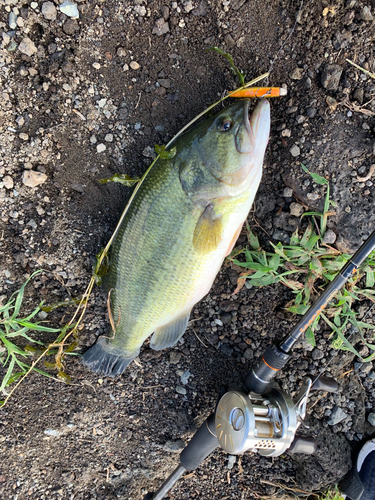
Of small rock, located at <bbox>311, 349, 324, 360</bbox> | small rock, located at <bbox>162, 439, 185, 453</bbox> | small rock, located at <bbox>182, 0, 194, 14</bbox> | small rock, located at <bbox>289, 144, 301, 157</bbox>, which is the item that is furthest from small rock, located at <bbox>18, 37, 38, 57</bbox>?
small rock, located at <bbox>162, 439, 185, 453</bbox>

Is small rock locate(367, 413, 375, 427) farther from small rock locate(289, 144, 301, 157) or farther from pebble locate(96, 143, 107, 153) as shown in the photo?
pebble locate(96, 143, 107, 153)

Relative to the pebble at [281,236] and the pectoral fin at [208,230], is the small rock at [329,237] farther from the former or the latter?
the pectoral fin at [208,230]

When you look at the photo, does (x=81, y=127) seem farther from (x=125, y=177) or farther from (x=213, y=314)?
(x=213, y=314)

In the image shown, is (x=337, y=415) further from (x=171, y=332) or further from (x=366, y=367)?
(x=171, y=332)

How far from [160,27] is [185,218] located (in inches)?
52.7

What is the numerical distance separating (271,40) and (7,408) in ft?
10.7

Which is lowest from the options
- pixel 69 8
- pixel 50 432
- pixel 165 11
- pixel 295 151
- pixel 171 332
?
pixel 50 432

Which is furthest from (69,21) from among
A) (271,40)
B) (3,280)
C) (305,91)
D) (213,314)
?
(213,314)

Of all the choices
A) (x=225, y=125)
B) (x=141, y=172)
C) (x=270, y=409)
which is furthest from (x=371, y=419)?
(x=141, y=172)

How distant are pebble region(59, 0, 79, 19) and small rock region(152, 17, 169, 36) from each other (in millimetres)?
528

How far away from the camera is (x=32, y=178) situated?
229cm

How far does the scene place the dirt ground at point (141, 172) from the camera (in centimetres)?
212

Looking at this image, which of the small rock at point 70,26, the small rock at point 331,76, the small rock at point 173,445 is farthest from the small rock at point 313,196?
the small rock at point 173,445

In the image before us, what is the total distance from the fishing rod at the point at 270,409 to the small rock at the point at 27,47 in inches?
95.5
